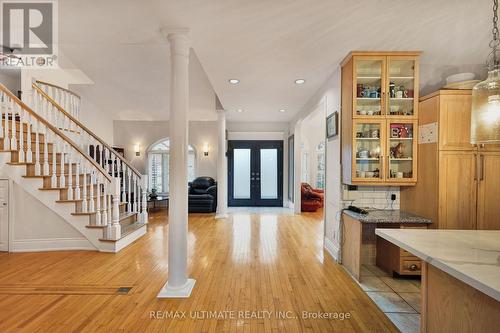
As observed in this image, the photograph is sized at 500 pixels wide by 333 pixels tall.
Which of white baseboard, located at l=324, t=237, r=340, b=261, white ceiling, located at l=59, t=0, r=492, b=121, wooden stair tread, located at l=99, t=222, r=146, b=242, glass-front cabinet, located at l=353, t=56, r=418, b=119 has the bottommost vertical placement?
white baseboard, located at l=324, t=237, r=340, b=261

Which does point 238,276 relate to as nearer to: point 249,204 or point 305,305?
point 305,305

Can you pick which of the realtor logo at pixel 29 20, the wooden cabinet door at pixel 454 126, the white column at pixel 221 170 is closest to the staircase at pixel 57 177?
the realtor logo at pixel 29 20

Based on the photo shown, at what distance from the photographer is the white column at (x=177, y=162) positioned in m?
2.47

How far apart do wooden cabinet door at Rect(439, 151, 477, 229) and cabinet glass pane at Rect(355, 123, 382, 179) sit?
660mm

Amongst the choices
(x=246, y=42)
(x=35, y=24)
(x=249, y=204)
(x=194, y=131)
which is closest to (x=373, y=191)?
(x=246, y=42)

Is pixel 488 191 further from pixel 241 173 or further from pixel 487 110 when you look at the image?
pixel 241 173

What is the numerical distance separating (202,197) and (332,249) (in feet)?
13.6

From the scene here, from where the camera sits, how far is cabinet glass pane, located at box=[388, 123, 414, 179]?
300cm

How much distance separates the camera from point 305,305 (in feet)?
7.53

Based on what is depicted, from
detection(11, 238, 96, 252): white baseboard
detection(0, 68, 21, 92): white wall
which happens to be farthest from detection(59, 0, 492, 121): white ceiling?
detection(0, 68, 21, 92): white wall

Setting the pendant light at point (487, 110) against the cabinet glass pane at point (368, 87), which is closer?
the pendant light at point (487, 110)

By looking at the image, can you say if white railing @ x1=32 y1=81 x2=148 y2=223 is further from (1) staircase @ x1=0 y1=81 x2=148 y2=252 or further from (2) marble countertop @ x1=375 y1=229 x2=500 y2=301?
(2) marble countertop @ x1=375 y1=229 x2=500 y2=301

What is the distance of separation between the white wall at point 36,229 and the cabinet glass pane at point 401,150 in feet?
15.2

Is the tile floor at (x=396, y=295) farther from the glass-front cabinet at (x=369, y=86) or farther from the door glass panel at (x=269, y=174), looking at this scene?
the door glass panel at (x=269, y=174)
